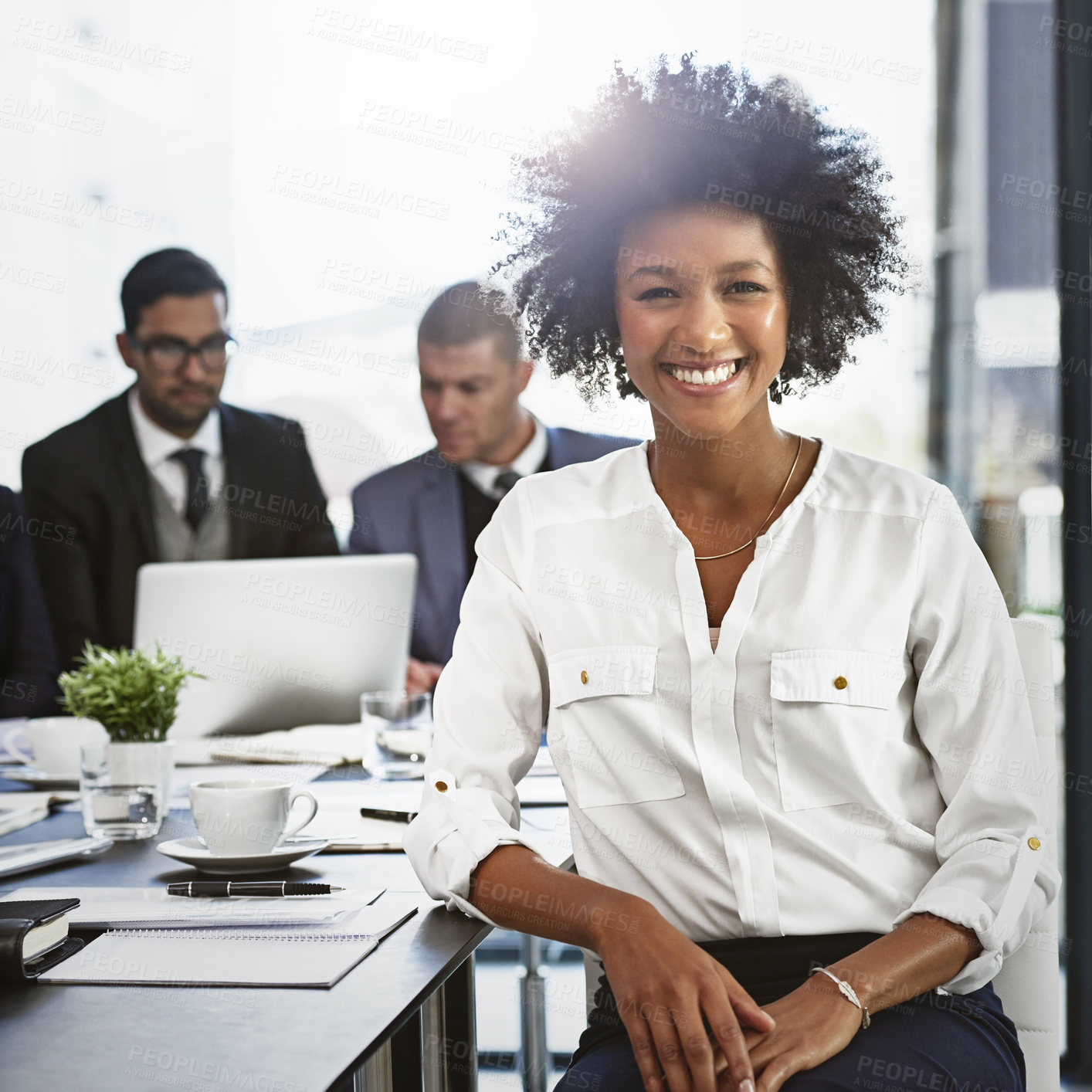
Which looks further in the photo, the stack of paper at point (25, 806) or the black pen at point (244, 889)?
the stack of paper at point (25, 806)

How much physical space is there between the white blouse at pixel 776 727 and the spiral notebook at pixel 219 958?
0.53ft

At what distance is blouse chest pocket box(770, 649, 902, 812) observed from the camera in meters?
1.24

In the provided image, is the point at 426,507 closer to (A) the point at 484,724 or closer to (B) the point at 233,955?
(A) the point at 484,724

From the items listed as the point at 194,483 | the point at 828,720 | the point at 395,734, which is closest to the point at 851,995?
the point at 828,720

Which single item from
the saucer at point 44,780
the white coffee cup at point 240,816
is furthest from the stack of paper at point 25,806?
the white coffee cup at point 240,816

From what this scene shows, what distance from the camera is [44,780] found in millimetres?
1934

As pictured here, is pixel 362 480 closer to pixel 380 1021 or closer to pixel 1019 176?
pixel 1019 176

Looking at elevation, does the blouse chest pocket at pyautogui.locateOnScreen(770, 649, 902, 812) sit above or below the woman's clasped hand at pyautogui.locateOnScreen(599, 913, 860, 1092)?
above

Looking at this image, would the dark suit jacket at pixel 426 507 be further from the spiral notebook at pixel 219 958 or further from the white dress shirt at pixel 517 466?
the spiral notebook at pixel 219 958

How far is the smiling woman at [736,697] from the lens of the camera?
1104 millimetres

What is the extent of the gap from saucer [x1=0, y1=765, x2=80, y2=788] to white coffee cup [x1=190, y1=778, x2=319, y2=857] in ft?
2.45

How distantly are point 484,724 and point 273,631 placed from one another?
0.92 m

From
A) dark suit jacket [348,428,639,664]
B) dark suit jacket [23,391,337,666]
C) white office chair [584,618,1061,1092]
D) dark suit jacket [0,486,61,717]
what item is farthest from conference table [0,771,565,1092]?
dark suit jacket [23,391,337,666]

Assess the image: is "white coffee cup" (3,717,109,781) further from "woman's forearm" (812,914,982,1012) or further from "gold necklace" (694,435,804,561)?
"woman's forearm" (812,914,982,1012)
